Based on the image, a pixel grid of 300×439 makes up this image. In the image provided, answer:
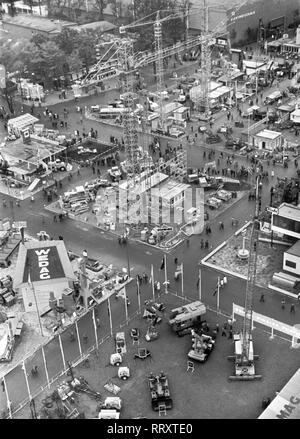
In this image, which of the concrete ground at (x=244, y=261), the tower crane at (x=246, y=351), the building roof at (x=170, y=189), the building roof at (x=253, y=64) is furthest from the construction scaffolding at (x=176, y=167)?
the building roof at (x=253, y=64)

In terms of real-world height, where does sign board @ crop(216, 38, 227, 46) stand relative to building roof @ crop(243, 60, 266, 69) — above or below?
above

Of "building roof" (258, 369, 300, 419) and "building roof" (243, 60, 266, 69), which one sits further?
"building roof" (243, 60, 266, 69)

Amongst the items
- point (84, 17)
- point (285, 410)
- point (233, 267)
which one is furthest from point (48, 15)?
point (285, 410)

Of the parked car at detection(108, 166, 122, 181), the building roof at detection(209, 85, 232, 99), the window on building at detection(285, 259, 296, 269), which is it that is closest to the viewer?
the window on building at detection(285, 259, 296, 269)

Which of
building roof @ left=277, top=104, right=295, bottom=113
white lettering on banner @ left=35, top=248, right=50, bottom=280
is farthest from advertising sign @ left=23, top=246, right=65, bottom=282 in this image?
building roof @ left=277, top=104, right=295, bottom=113

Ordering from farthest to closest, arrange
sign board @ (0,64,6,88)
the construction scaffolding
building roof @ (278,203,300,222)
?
sign board @ (0,64,6,88)
the construction scaffolding
building roof @ (278,203,300,222)

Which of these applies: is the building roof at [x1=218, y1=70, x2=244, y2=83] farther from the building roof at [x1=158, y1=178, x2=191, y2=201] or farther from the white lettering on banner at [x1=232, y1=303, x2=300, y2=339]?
the white lettering on banner at [x1=232, y1=303, x2=300, y2=339]

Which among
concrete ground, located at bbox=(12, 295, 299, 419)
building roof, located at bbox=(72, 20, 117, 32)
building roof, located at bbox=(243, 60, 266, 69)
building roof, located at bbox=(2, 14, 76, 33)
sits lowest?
concrete ground, located at bbox=(12, 295, 299, 419)
